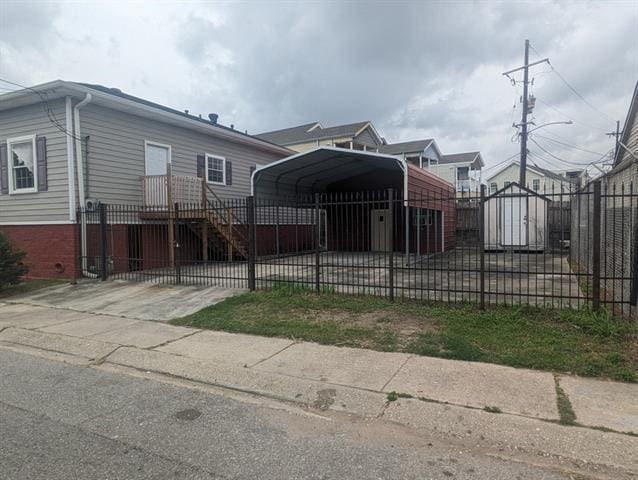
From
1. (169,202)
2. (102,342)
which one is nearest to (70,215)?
(169,202)

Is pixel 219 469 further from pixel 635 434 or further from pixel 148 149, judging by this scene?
pixel 148 149

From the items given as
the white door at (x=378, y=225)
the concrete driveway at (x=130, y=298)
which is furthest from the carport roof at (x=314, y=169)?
the concrete driveway at (x=130, y=298)

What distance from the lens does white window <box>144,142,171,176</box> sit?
14.2 metres

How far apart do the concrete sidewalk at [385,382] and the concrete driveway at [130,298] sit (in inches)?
53.1

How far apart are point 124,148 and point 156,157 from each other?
4.35 feet

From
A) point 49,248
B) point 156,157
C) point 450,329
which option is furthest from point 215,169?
point 450,329

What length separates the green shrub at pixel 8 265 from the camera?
34.1ft

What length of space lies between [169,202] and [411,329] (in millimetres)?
9152

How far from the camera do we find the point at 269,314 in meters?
7.63

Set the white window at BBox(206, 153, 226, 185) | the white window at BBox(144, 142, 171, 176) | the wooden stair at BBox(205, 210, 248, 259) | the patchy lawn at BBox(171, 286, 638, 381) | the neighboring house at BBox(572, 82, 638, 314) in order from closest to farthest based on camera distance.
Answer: the patchy lawn at BBox(171, 286, 638, 381), the neighboring house at BBox(572, 82, 638, 314), the wooden stair at BBox(205, 210, 248, 259), the white window at BBox(144, 142, 171, 176), the white window at BBox(206, 153, 226, 185)

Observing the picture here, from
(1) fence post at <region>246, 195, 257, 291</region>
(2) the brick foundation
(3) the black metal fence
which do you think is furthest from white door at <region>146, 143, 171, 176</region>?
→ (1) fence post at <region>246, 195, 257, 291</region>

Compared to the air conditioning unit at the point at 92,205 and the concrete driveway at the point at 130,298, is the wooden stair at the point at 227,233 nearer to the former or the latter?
the air conditioning unit at the point at 92,205

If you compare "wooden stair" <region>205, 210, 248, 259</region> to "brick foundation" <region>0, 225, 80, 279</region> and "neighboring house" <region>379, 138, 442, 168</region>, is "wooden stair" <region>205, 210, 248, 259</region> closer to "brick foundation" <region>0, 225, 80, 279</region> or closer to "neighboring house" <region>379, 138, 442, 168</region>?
"brick foundation" <region>0, 225, 80, 279</region>

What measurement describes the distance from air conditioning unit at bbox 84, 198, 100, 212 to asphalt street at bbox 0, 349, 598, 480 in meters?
8.44
